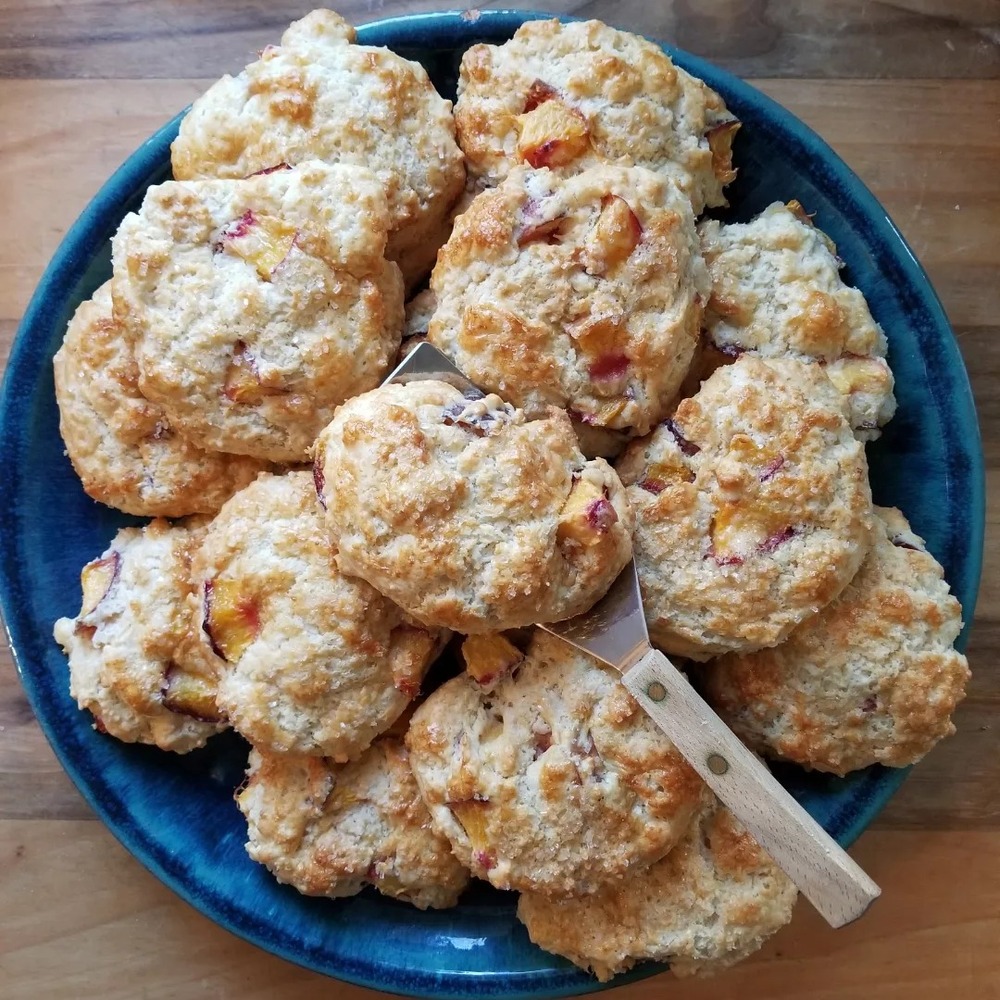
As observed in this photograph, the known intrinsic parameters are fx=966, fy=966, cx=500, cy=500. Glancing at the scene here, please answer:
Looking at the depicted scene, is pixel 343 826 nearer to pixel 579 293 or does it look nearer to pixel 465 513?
pixel 465 513

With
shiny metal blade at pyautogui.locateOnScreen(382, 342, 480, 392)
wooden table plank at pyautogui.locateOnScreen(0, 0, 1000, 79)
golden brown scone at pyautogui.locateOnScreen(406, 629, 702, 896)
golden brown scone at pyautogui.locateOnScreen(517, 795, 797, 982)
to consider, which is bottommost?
golden brown scone at pyautogui.locateOnScreen(517, 795, 797, 982)

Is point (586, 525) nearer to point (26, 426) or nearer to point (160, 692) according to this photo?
point (160, 692)

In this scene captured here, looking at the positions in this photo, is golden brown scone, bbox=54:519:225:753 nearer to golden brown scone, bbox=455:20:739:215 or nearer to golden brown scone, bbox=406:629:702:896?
golden brown scone, bbox=406:629:702:896

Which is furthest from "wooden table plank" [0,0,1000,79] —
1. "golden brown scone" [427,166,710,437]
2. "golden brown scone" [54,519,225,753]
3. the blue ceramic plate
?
"golden brown scone" [54,519,225,753]

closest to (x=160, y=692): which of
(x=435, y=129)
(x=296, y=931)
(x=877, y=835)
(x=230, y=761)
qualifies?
(x=230, y=761)

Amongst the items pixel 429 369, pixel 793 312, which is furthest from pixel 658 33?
pixel 429 369
